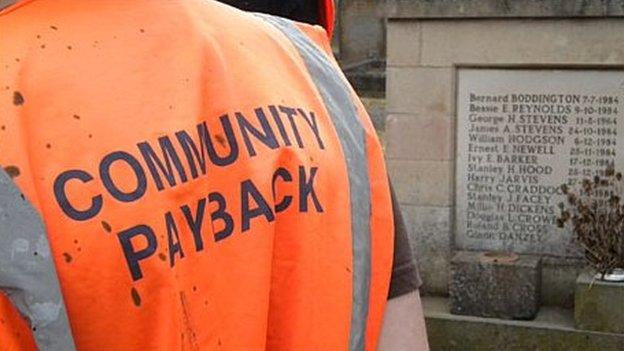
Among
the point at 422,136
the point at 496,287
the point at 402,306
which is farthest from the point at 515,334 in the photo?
the point at 402,306

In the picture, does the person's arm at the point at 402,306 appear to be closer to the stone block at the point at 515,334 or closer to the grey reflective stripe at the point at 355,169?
the grey reflective stripe at the point at 355,169

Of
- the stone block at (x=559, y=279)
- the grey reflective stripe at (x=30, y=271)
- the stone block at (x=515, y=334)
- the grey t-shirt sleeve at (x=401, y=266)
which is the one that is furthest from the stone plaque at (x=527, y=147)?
the grey reflective stripe at (x=30, y=271)

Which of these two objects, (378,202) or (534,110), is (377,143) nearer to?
(378,202)

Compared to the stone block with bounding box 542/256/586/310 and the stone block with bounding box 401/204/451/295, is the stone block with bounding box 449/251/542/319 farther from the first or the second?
the stone block with bounding box 401/204/451/295

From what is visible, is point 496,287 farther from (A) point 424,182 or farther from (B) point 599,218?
(A) point 424,182

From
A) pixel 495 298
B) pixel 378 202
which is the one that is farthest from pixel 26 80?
pixel 495 298

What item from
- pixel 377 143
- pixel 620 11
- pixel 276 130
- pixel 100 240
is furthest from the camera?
pixel 620 11

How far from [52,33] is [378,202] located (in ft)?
1.38

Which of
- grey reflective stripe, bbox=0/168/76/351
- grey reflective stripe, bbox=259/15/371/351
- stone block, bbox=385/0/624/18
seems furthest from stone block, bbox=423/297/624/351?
grey reflective stripe, bbox=0/168/76/351

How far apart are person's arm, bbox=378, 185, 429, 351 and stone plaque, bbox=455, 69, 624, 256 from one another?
5172mm

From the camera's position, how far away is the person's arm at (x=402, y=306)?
3.97ft

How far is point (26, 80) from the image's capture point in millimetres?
950

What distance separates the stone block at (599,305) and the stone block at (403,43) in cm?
180

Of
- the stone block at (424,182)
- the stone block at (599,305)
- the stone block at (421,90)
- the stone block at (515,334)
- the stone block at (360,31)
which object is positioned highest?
the stone block at (360,31)
